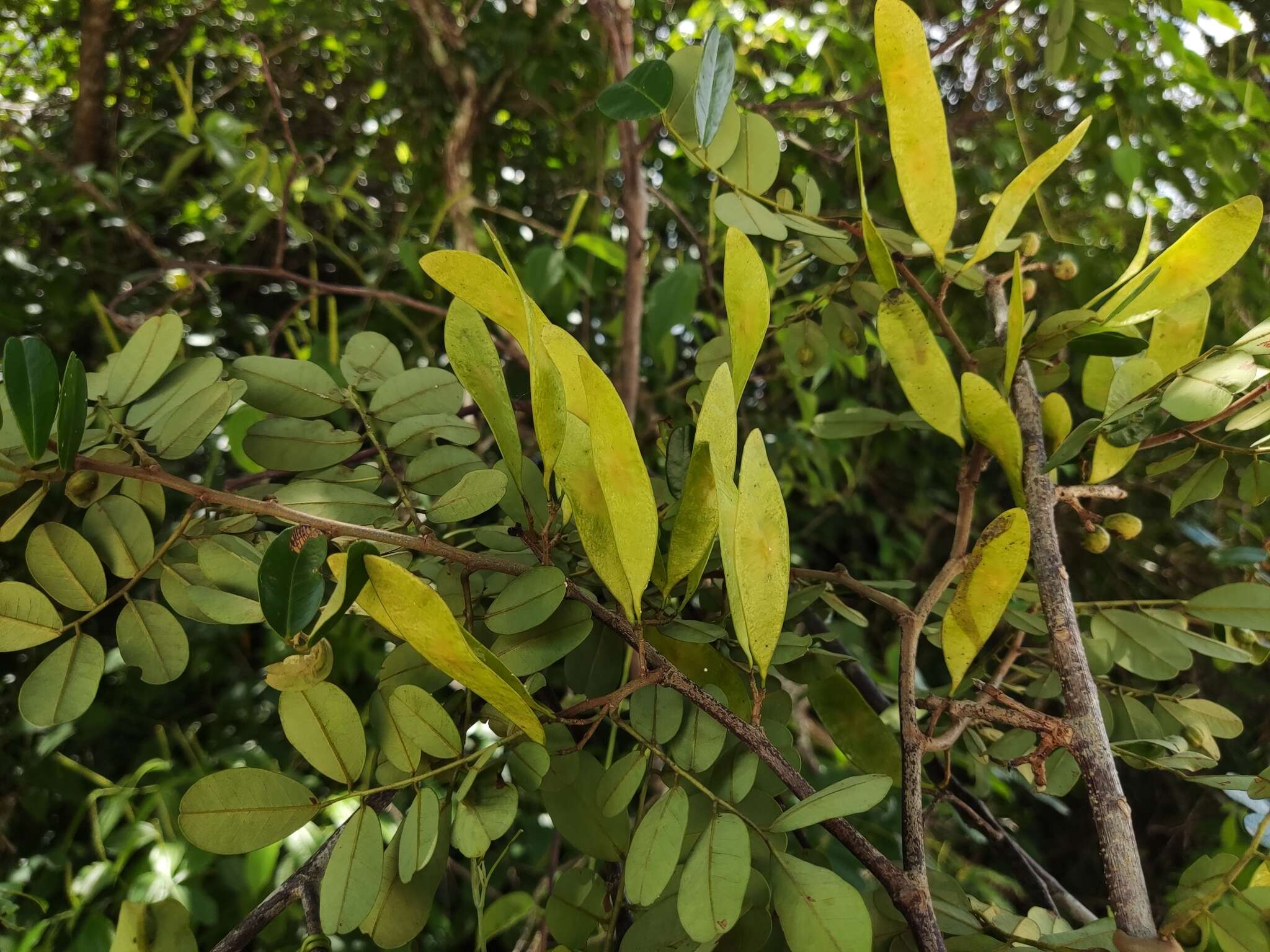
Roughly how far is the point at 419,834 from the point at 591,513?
0.30 feet

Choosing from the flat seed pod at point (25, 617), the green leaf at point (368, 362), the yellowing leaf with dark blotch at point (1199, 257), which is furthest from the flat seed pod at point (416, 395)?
the yellowing leaf with dark blotch at point (1199, 257)

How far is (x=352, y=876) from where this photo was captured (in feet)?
0.65

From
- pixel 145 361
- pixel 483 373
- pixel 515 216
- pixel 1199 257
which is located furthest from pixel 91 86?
pixel 1199 257

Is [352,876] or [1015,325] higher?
[1015,325]

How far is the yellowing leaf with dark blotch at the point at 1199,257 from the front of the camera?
25 cm

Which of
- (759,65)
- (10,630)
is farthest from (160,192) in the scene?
(10,630)

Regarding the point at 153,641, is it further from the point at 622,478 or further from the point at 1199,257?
the point at 1199,257

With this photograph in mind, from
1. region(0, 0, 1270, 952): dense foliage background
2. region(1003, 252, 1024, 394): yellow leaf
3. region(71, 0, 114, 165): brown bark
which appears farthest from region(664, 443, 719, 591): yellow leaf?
region(71, 0, 114, 165): brown bark

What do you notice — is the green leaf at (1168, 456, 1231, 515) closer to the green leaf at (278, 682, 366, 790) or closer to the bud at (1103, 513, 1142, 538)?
the bud at (1103, 513, 1142, 538)

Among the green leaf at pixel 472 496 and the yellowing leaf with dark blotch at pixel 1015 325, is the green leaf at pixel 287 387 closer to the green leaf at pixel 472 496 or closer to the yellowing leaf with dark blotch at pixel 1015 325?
the green leaf at pixel 472 496

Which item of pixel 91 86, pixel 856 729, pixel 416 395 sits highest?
pixel 91 86

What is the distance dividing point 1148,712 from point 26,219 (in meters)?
1.16

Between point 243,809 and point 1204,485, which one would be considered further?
point 1204,485

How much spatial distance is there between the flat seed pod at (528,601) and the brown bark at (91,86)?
3.30ft
